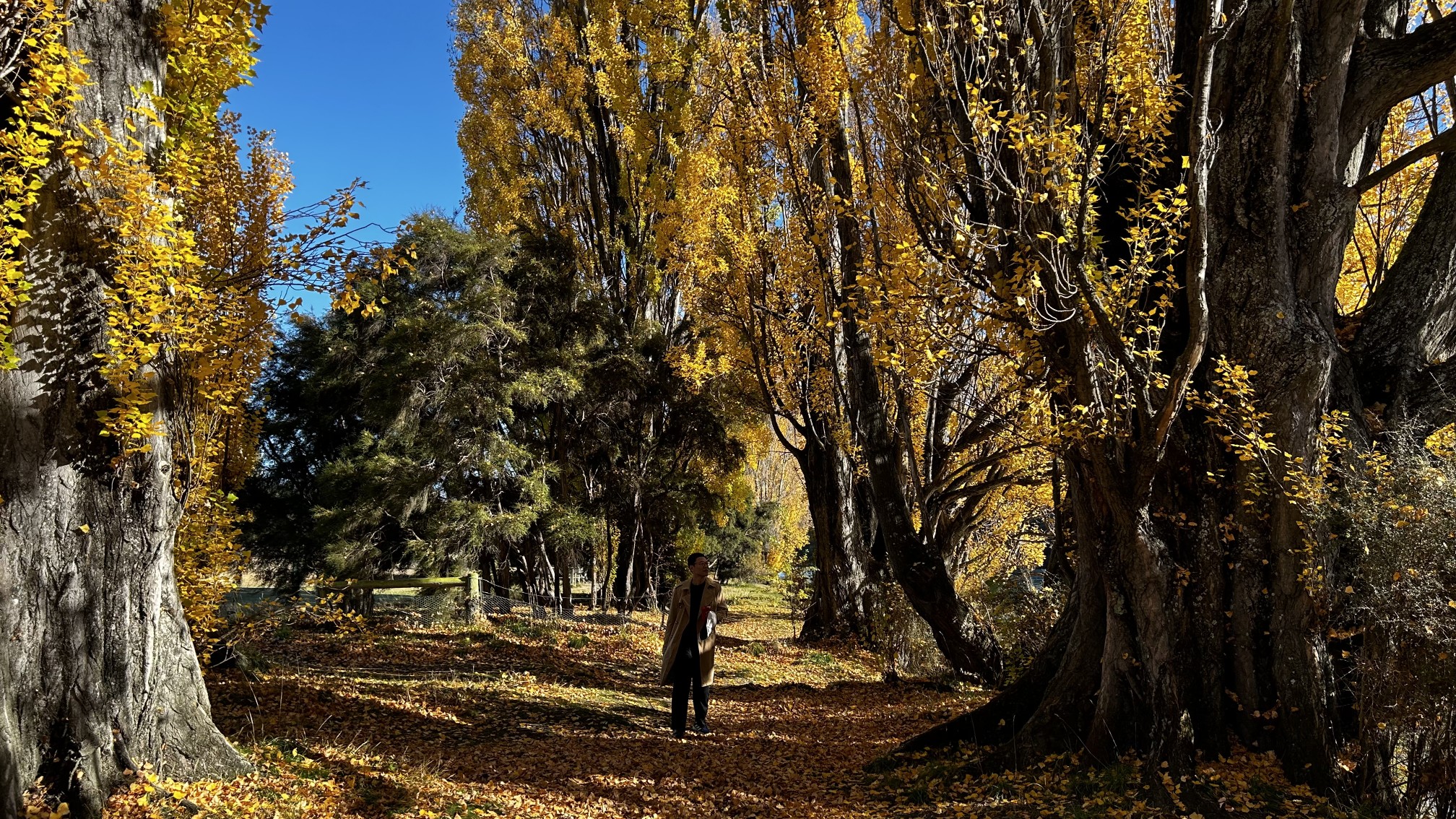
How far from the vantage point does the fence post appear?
11594 mm

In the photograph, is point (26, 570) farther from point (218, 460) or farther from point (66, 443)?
point (218, 460)

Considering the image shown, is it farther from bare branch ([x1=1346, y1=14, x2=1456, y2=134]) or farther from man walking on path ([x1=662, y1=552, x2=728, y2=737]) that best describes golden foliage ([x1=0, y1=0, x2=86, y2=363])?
bare branch ([x1=1346, y1=14, x2=1456, y2=134])

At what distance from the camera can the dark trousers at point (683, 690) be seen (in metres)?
6.52

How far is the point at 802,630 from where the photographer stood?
12891mm

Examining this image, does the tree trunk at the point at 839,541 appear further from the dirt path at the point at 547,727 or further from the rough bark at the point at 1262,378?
the rough bark at the point at 1262,378

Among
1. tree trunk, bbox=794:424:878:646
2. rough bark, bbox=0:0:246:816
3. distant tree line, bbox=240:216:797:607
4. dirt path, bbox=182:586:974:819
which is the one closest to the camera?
rough bark, bbox=0:0:246:816

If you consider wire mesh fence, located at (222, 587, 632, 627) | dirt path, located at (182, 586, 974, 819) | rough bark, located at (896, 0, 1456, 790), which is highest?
rough bark, located at (896, 0, 1456, 790)

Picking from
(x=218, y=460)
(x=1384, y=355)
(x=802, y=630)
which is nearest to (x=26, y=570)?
(x=218, y=460)

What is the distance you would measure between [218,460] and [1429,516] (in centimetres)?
741

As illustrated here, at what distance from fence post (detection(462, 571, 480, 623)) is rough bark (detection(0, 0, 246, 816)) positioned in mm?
7559

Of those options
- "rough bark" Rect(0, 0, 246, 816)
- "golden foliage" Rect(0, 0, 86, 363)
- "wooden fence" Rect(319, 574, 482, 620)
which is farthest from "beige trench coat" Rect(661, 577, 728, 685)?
"wooden fence" Rect(319, 574, 482, 620)

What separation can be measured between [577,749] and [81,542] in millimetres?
3569

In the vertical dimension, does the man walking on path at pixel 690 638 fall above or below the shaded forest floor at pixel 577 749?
above

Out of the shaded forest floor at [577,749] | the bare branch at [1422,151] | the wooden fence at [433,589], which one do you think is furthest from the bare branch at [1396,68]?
the wooden fence at [433,589]
